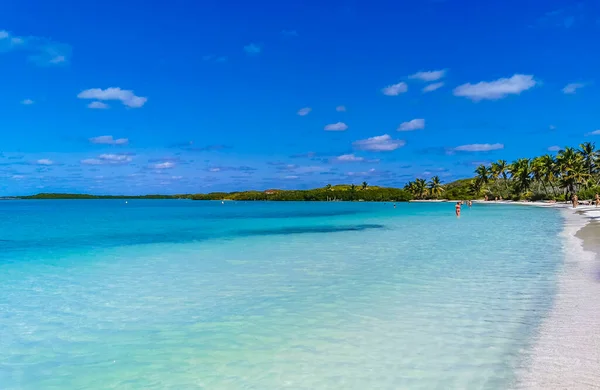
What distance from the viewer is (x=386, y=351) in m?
7.35

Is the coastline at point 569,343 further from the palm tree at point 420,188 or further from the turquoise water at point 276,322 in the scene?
the palm tree at point 420,188

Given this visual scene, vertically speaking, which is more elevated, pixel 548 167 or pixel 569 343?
pixel 548 167

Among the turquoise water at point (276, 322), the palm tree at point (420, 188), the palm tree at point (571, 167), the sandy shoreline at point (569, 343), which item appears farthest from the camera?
the palm tree at point (420, 188)

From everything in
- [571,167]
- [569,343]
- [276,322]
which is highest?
[571,167]

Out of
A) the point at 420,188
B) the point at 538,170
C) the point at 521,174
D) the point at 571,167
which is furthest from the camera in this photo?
the point at 420,188

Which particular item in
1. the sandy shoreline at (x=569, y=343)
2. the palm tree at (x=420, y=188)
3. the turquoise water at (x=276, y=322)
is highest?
the palm tree at (x=420, y=188)

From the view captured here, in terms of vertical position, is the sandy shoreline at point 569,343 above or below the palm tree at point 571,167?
below

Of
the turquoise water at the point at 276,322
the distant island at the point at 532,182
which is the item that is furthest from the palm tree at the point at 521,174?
the turquoise water at the point at 276,322

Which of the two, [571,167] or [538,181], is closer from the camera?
[571,167]

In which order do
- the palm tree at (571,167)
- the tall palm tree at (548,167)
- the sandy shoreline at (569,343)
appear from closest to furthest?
the sandy shoreline at (569,343), the palm tree at (571,167), the tall palm tree at (548,167)

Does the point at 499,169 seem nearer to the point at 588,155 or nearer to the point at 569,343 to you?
the point at 588,155

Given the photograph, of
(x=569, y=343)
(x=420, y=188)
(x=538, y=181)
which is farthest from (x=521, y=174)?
(x=569, y=343)

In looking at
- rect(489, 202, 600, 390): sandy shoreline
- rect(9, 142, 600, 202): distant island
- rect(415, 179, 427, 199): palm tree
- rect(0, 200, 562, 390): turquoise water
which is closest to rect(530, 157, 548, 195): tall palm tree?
rect(9, 142, 600, 202): distant island

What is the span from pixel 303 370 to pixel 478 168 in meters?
147
